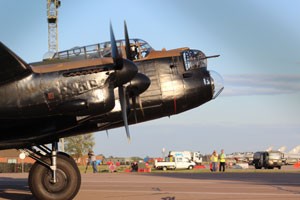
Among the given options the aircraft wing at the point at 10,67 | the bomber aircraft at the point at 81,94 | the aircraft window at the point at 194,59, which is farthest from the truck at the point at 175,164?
the aircraft wing at the point at 10,67

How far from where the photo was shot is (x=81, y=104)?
1170cm

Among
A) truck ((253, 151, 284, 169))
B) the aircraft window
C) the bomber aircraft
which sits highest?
the aircraft window

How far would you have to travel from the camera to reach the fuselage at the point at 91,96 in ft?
38.1

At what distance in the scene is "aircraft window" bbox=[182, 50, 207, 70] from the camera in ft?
48.6

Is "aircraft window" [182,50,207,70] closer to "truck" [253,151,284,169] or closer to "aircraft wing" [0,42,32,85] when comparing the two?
"aircraft wing" [0,42,32,85]

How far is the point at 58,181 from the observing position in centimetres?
1300

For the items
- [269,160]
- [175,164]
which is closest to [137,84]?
[269,160]

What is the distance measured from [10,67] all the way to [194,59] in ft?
20.1

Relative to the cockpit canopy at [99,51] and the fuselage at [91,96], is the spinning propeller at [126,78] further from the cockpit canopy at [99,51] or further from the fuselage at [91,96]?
the cockpit canopy at [99,51]

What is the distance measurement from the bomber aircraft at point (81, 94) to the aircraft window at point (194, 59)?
0.08 ft

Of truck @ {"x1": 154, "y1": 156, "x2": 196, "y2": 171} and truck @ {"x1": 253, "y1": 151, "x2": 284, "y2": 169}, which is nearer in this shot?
truck @ {"x1": 253, "y1": 151, "x2": 284, "y2": 169}

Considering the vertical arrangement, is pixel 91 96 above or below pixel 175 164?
above

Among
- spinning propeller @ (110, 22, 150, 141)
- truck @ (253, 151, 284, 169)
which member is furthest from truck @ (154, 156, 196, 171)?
spinning propeller @ (110, 22, 150, 141)

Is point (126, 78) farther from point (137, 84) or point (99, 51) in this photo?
point (99, 51)
